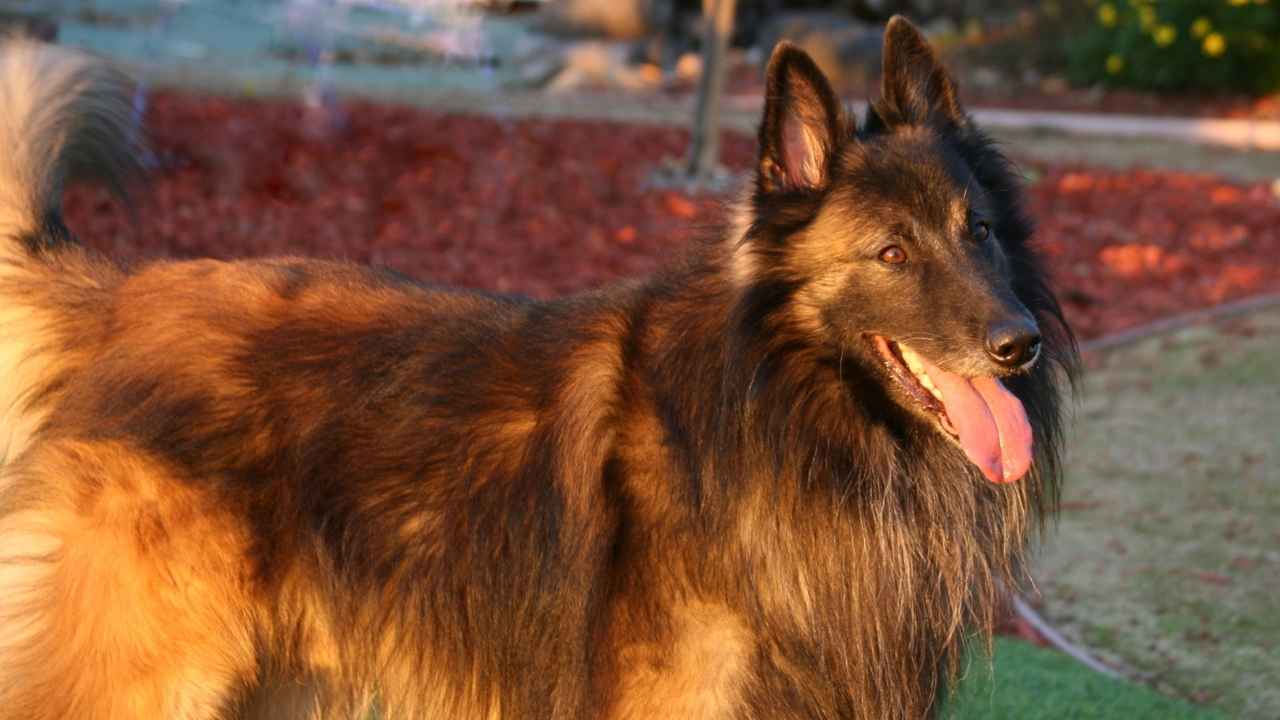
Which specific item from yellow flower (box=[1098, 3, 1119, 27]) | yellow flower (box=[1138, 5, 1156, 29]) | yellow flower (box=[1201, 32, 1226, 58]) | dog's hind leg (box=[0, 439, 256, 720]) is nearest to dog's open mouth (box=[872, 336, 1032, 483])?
dog's hind leg (box=[0, 439, 256, 720])

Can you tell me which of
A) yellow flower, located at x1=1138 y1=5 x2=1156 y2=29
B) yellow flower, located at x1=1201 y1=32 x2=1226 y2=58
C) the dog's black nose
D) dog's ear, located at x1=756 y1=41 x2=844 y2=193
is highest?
dog's ear, located at x1=756 y1=41 x2=844 y2=193

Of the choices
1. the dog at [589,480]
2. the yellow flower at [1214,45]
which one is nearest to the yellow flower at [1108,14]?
the yellow flower at [1214,45]

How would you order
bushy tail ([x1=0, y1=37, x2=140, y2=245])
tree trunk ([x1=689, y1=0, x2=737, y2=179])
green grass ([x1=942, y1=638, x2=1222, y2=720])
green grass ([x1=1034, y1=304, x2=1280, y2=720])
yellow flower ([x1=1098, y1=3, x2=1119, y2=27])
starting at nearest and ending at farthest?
1. bushy tail ([x1=0, y1=37, x2=140, y2=245])
2. green grass ([x1=942, y1=638, x2=1222, y2=720])
3. green grass ([x1=1034, y1=304, x2=1280, y2=720])
4. tree trunk ([x1=689, y1=0, x2=737, y2=179])
5. yellow flower ([x1=1098, y1=3, x2=1119, y2=27])

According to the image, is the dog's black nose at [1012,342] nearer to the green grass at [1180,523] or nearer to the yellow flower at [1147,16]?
the green grass at [1180,523]

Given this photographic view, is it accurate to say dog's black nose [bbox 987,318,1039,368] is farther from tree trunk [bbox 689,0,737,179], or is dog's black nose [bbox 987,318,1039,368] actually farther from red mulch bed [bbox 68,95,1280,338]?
tree trunk [bbox 689,0,737,179]

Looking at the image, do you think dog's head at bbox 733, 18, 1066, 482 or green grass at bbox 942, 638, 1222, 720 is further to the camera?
green grass at bbox 942, 638, 1222, 720

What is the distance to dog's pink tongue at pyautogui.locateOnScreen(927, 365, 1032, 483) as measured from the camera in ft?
12.9

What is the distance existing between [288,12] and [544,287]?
2008cm

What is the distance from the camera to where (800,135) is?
4.11m

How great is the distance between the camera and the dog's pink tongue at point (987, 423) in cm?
394

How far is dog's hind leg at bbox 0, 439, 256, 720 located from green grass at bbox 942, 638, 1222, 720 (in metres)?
2.91

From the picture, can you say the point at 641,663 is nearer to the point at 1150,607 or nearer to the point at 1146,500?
the point at 1150,607

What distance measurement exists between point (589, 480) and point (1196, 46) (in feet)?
78.0

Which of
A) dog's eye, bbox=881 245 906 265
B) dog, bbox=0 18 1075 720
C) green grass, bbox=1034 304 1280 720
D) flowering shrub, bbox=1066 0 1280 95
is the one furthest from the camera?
flowering shrub, bbox=1066 0 1280 95
